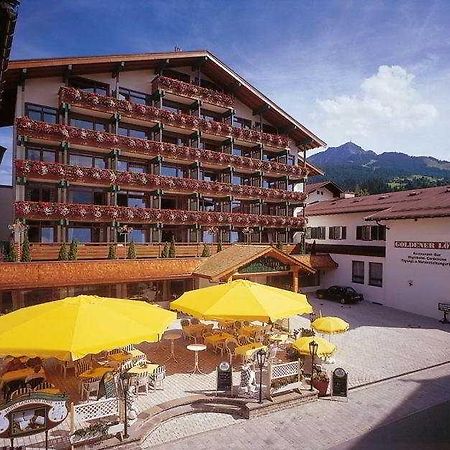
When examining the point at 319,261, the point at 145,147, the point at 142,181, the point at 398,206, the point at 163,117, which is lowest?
the point at 319,261

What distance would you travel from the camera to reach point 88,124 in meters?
26.9

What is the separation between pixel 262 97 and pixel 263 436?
29264 mm

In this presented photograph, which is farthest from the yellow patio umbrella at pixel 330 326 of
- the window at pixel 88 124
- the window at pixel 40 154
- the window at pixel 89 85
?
the window at pixel 89 85

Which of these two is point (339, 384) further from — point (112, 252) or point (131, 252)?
point (112, 252)

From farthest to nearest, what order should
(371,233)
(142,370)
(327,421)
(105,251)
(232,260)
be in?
1. (371,233)
2. (105,251)
3. (232,260)
4. (142,370)
5. (327,421)

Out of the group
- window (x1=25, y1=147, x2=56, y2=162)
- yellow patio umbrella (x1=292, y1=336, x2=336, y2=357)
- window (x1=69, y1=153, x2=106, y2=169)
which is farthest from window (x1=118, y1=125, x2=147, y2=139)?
yellow patio umbrella (x1=292, y1=336, x2=336, y2=357)

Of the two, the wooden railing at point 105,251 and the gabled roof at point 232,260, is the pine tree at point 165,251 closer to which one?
the wooden railing at point 105,251

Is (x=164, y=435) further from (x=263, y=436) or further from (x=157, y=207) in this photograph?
(x=157, y=207)

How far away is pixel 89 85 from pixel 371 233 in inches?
978

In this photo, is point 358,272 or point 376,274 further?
point 358,272

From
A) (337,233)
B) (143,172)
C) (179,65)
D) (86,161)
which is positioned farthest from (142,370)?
(179,65)

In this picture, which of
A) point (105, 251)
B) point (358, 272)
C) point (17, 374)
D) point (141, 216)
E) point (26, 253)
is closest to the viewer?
point (17, 374)

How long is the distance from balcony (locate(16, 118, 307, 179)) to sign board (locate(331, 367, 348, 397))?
20.7 meters

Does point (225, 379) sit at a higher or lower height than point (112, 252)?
lower
